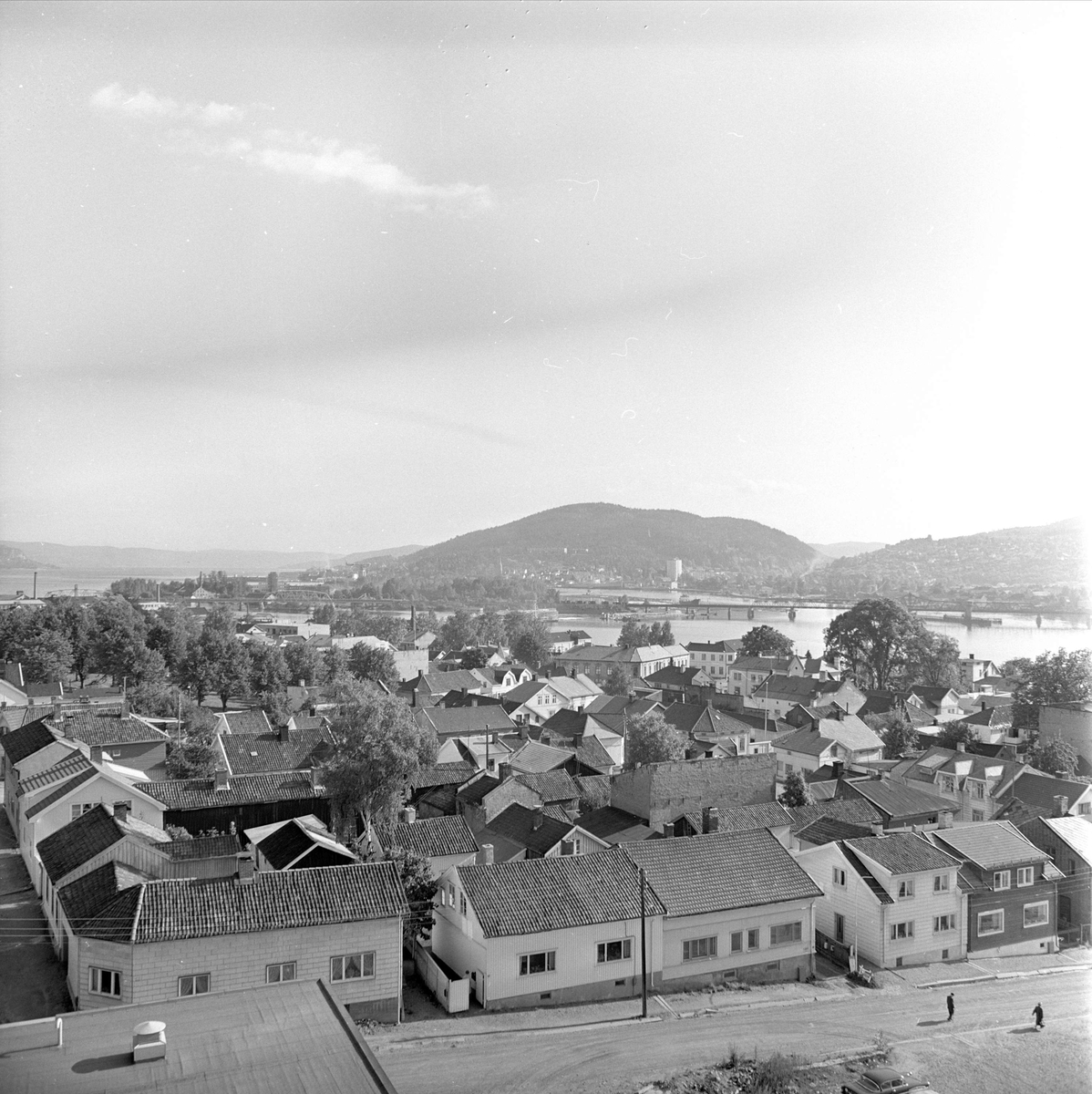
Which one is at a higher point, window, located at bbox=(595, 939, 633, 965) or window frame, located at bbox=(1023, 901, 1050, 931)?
window, located at bbox=(595, 939, 633, 965)

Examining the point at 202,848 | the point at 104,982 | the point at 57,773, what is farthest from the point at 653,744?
the point at 104,982

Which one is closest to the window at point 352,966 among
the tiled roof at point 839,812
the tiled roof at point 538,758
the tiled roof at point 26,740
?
the tiled roof at point 839,812

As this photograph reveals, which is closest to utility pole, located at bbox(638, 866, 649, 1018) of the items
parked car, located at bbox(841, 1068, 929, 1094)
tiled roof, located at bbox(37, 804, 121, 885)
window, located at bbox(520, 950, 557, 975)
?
window, located at bbox(520, 950, 557, 975)

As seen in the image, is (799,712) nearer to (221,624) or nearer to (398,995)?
(398,995)

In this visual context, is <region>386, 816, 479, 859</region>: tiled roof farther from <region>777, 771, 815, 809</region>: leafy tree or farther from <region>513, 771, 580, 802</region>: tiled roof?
<region>777, 771, 815, 809</region>: leafy tree

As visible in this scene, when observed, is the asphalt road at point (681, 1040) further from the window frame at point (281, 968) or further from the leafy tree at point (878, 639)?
the leafy tree at point (878, 639)

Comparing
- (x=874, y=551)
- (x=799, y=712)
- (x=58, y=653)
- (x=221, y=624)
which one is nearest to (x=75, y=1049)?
(x=799, y=712)
